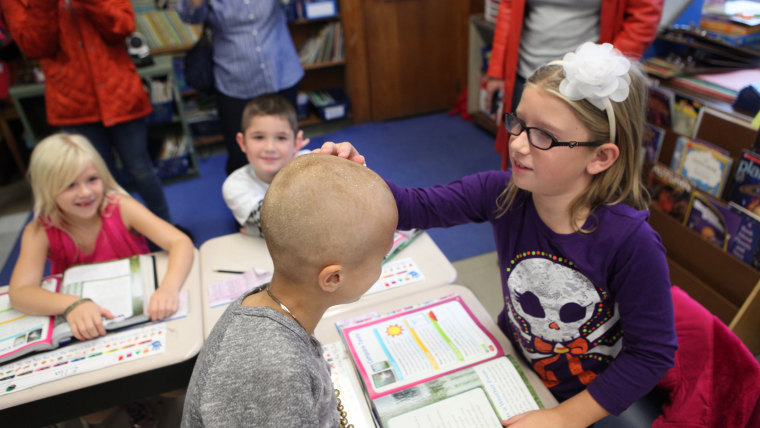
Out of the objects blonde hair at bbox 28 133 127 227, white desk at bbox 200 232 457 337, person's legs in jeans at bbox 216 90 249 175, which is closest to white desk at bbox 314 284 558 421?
white desk at bbox 200 232 457 337

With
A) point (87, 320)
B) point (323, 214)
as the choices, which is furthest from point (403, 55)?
point (323, 214)

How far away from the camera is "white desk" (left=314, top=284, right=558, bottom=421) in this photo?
1.14 meters

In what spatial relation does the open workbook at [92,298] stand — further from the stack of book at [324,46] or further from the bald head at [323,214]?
the stack of book at [324,46]

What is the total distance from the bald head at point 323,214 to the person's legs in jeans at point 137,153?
6.59ft

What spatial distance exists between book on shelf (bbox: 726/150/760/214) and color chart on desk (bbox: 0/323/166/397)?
2075 millimetres

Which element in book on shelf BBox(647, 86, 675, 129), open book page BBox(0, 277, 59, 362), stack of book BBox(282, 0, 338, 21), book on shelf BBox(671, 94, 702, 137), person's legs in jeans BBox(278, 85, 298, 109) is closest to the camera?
open book page BBox(0, 277, 59, 362)

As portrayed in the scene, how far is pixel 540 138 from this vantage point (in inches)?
37.2

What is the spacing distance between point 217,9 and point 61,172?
1217mm

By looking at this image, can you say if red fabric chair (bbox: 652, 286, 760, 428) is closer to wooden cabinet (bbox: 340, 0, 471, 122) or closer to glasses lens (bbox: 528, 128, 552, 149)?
glasses lens (bbox: 528, 128, 552, 149)

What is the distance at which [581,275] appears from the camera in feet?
3.28

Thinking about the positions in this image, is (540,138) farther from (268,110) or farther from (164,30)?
(164,30)

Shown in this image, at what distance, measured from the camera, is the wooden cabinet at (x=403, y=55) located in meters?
3.91

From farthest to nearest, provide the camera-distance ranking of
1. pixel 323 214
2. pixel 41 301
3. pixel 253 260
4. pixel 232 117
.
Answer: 1. pixel 232 117
2. pixel 253 260
3. pixel 41 301
4. pixel 323 214

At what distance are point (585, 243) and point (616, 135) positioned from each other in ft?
0.73
